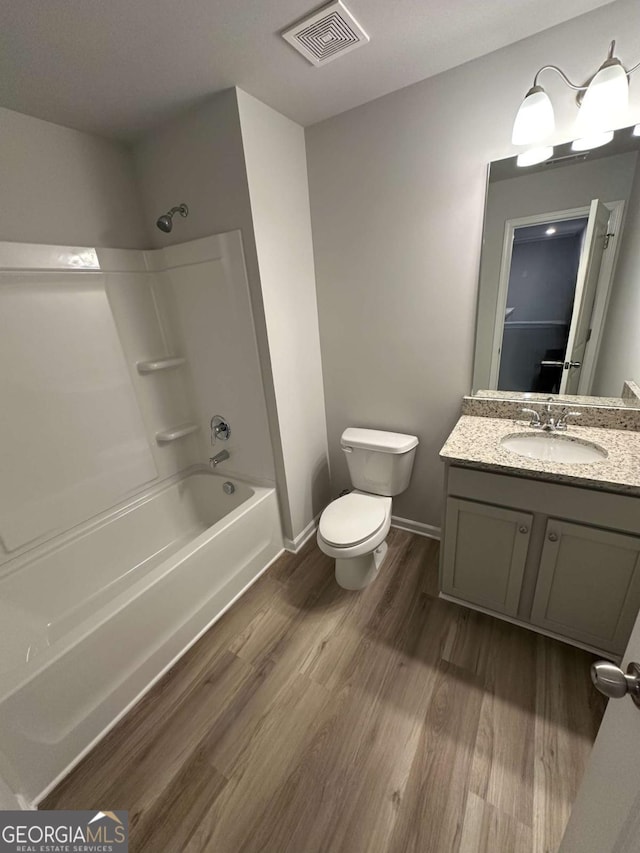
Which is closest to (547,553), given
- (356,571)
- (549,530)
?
(549,530)

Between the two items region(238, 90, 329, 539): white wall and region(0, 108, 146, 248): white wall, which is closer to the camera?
region(0, 108, 146, 248): white wall

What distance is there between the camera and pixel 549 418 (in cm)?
157

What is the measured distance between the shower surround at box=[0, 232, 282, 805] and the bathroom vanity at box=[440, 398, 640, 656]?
41.0 inches

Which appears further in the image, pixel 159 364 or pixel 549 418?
pixel 159 364

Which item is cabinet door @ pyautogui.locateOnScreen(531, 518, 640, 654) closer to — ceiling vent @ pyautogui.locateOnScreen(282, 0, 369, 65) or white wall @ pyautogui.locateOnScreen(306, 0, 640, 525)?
white wall @ pyautogui.locateOnScreen(306, 0, 640, 525)

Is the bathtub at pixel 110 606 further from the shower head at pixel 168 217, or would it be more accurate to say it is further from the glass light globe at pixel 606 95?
the glass light globe at pixel 606 95

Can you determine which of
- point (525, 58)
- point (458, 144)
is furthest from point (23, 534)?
point (525, 58)

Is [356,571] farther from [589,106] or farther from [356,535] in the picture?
[589,106]

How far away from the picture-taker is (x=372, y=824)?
1.03 metres

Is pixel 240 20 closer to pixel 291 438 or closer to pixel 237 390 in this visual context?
pixel 237 390

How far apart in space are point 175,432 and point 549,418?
6.68ft

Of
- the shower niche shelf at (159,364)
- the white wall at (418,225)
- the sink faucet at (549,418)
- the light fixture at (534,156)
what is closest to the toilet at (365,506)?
the white wall at (418,225)

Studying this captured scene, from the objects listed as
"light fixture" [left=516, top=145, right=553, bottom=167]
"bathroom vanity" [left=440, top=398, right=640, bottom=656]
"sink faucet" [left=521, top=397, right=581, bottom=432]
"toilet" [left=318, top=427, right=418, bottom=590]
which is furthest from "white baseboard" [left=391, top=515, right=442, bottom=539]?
"light fixture" [left=516, top=145, right=553, bottom=167]

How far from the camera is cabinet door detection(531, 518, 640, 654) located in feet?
3.93
